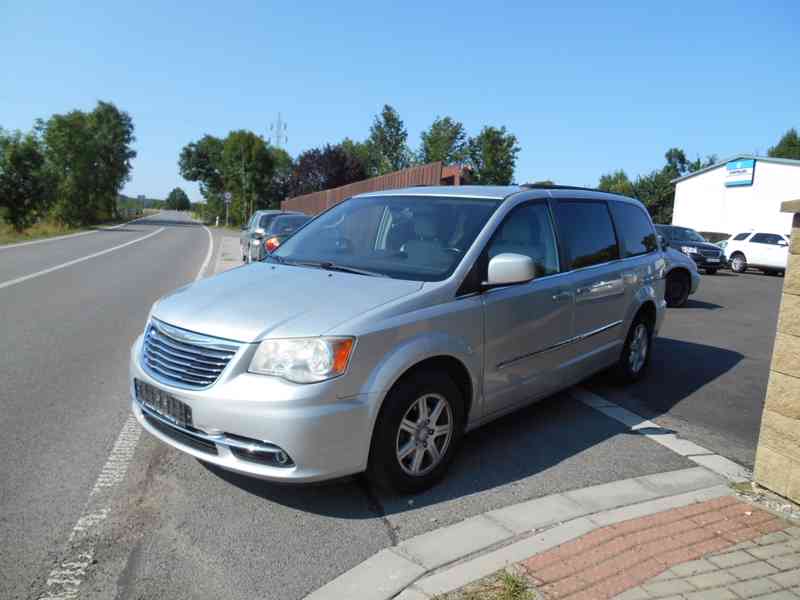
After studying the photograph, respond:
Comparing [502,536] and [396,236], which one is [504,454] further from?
[396,236]

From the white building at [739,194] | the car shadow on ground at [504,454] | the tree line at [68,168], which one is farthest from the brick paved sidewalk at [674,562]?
the tree line at [68,168]

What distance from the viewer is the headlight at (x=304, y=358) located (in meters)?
3.12

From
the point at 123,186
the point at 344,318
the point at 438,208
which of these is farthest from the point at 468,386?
the point at 123,186

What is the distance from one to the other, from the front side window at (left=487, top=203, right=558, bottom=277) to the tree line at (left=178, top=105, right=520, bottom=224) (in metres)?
46.6

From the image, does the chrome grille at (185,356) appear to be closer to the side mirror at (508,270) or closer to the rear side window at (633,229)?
the side mirror at (508,270)

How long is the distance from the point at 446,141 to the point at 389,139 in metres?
11.9

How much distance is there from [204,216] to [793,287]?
93.4 metres

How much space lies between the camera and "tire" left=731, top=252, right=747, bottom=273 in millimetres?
24719

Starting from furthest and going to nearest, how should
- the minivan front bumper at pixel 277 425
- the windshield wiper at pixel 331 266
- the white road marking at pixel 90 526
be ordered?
the windshield wiper at pixel 331 266, the minivan front bumper at pixel 277 425, the white road marking at pixel 90 526

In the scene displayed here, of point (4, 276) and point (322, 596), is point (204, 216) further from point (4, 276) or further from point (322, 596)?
point (322, 596)

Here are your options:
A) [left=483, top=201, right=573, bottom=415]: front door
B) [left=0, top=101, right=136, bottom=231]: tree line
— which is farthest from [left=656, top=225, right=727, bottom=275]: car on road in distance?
[left=0, top=101, right=136, bottom=231]: tree line

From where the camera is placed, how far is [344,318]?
3.25 m

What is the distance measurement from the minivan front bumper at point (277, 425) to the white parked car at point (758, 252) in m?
24.5

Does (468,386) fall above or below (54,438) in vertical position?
above
